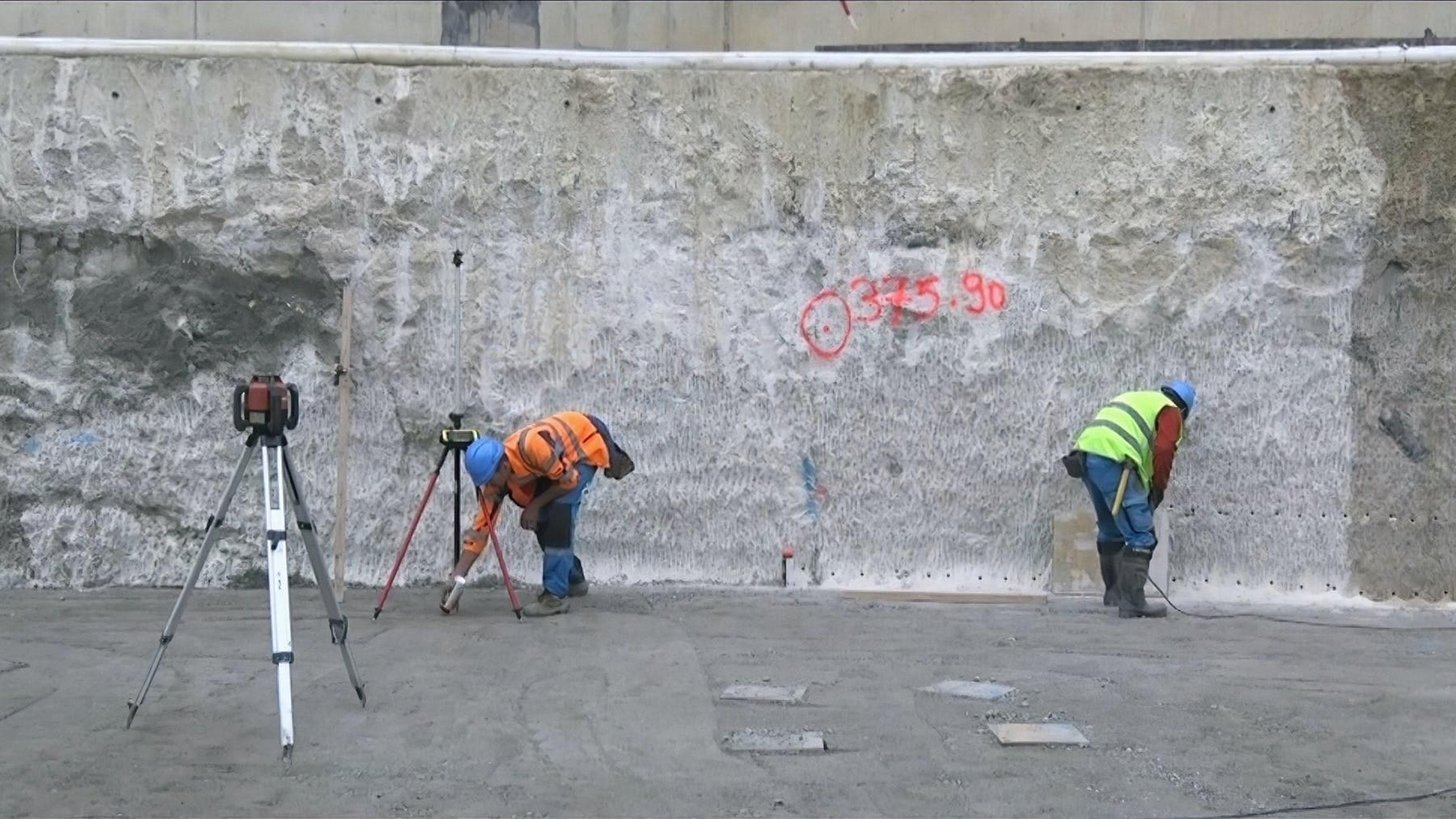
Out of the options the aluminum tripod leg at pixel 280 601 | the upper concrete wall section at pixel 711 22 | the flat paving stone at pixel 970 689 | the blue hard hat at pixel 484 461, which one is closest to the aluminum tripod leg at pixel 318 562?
the aluminum tripod leg at pixel 280 601

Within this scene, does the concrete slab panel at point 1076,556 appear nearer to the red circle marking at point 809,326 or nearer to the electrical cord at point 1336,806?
the red circle marking at point 809,326

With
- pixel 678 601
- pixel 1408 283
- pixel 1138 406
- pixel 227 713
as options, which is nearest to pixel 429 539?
pixel 678 601

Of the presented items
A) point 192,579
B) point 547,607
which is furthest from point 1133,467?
point 192,579

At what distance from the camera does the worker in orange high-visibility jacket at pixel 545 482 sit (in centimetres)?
771

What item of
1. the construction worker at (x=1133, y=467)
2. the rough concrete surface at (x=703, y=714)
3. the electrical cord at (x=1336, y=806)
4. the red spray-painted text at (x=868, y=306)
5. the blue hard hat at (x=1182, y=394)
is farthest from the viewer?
the red spray-painted text at (x=868, y=306)

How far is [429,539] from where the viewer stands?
28.6 feet

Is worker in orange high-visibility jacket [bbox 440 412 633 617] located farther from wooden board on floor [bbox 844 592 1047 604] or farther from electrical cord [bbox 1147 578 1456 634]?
electrical cord [bbox 1147 578 1456 634]

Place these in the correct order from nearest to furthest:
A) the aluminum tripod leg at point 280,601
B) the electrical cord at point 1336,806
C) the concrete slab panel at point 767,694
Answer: the electrical cord at point 1336,806, the aluminum tripod leg at point 280,601, the concrete slab panel at point 767,694

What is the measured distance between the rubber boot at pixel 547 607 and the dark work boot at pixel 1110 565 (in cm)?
306

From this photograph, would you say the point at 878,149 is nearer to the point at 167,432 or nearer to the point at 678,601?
the point at 678,601

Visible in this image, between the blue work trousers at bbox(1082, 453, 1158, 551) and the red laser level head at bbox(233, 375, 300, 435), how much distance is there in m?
4.49

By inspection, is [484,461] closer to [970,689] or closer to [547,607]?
[547,607]

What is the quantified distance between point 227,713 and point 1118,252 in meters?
5.60

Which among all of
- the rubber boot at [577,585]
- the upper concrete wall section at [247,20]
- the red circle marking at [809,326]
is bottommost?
the rubber boot at [577,585]
